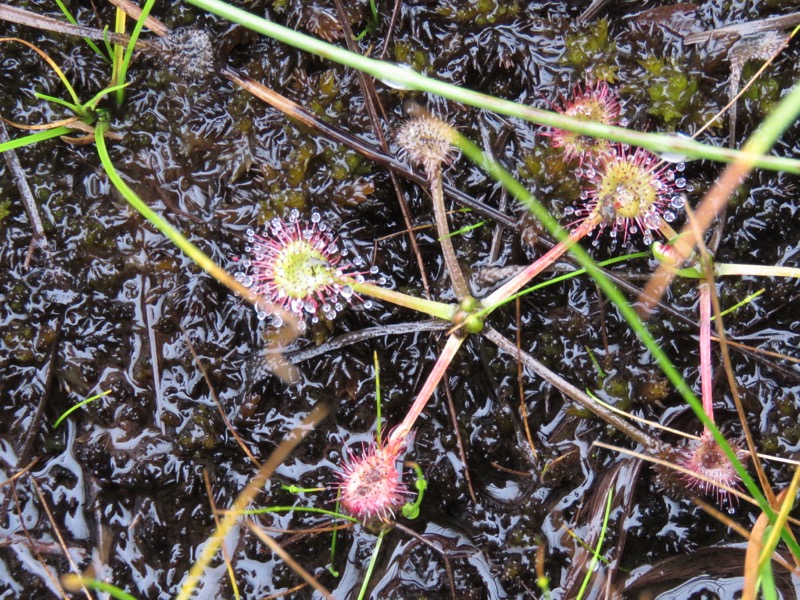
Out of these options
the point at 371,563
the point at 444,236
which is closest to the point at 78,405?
the point at 371,563

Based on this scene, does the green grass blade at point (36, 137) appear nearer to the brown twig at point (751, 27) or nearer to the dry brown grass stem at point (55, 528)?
the dry brown grass stem at point (55, 528)

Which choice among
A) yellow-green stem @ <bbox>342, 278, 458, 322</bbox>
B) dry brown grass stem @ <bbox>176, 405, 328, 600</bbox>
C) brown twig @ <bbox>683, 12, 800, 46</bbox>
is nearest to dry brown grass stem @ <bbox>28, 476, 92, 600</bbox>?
dry brown grass stem @ <bbox>176, 405, 328, 600</bbox>

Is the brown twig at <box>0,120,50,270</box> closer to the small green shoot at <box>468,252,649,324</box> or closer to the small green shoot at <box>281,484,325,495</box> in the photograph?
the small green shoot at <box>281,484,325,495</box>

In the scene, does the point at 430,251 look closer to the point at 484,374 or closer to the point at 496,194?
the point at 496,194

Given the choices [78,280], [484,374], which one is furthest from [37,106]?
[484,374]

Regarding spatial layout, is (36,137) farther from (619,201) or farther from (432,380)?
(619,201)
